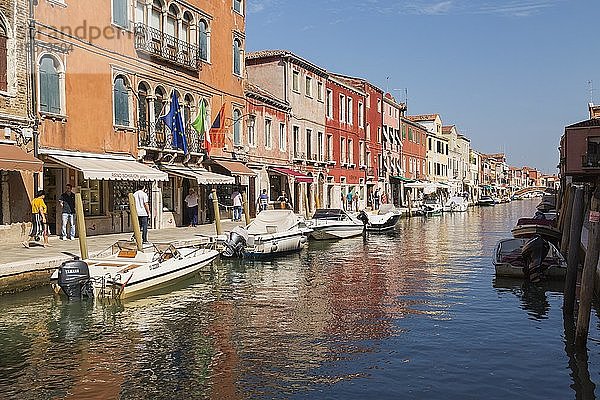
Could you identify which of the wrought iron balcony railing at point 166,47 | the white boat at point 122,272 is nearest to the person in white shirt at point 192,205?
the wrought iron balcony railing at point 166,47

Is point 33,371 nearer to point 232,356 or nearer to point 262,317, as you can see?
point 232,356

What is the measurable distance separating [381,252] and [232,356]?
14588 mm

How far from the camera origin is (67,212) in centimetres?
1864

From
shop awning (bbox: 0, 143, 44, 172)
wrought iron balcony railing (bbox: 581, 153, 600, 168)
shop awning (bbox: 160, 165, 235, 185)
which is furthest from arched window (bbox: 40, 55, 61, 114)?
wrought iron balcony railing (bbox: 581, 153, 600, 168)

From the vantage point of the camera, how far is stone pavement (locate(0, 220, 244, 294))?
13.1m

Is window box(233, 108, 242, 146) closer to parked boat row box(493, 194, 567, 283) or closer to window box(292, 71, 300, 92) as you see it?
window box(292, 71, 300, 92)

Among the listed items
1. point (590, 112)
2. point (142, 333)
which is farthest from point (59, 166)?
point (590, 112)

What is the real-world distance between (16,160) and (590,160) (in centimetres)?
2177

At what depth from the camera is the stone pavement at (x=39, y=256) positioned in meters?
13.1

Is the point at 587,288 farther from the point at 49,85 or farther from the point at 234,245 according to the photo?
the point at 49,85

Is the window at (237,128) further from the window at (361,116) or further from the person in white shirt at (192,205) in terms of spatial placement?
the window at (361,116)

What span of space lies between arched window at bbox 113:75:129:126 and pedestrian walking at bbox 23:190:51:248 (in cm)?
508

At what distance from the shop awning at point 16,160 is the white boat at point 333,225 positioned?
40.0 ft

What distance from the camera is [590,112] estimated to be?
51375 mm
